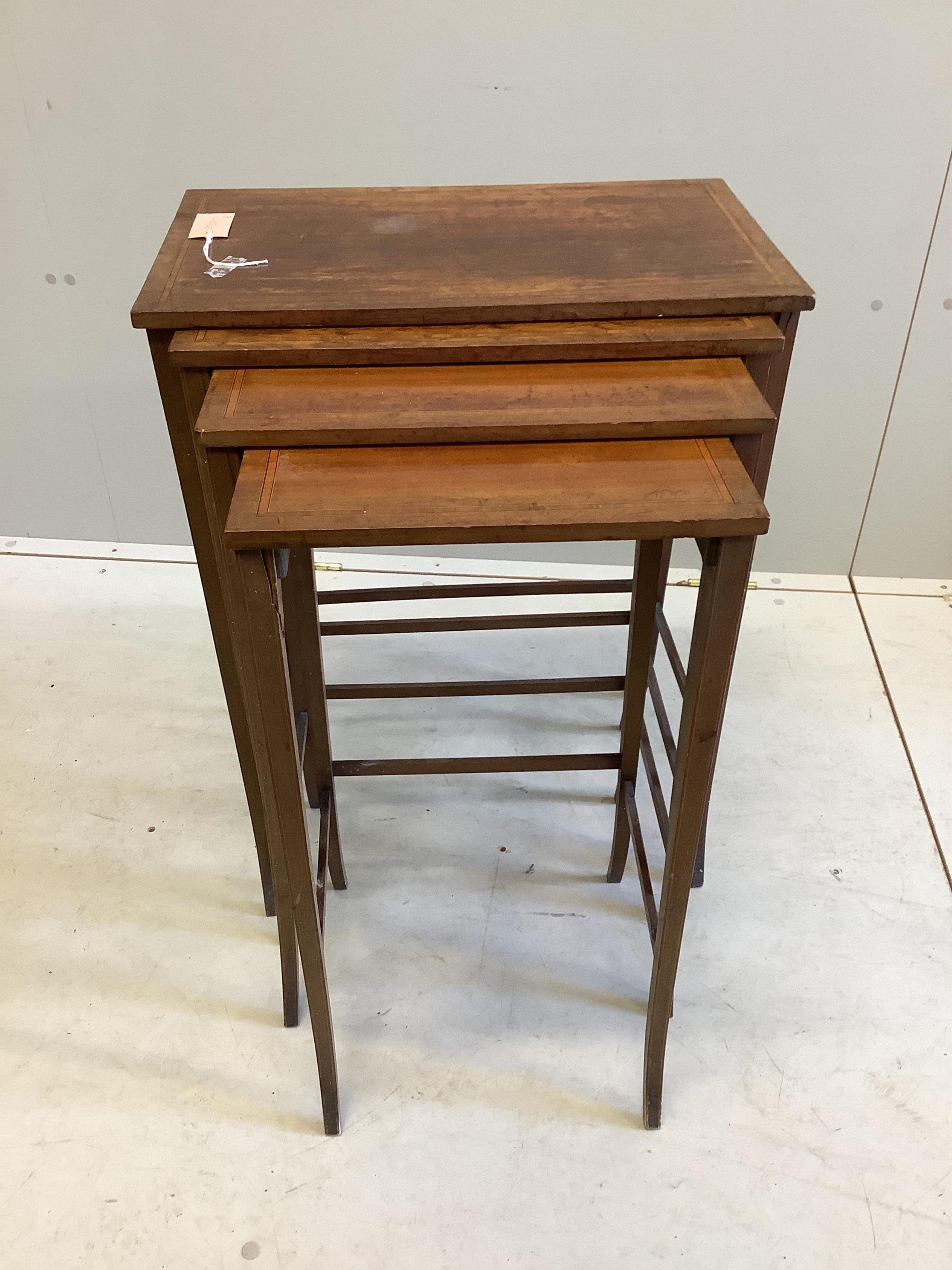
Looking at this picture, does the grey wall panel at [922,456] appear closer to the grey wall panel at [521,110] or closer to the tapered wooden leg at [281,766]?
the grey wall panel at [521,110]

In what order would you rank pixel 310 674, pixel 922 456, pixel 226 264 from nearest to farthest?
pixel 226 264
pixel 310 674
pixel 922 456

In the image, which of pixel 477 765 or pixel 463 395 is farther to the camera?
pixel 477 765

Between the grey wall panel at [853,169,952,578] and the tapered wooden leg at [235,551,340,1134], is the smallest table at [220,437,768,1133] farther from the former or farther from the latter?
the grey wall panel at [853,169,952,578]

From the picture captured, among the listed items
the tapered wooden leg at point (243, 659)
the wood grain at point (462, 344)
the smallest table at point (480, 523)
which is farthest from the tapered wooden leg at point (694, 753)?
the tapered wooden leg at point (243, 659)

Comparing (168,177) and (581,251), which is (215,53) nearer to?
(168,177)

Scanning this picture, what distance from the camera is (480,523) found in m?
0.97

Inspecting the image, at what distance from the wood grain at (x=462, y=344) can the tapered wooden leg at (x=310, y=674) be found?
1.13 feet

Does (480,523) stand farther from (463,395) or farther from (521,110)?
(521,110)

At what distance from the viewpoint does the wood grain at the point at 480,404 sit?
106cm

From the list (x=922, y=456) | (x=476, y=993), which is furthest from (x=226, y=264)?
(x=922, y=456)

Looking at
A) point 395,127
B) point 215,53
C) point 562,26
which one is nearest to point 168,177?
point 215,53

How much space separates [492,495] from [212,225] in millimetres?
772

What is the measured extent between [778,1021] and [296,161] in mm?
2044

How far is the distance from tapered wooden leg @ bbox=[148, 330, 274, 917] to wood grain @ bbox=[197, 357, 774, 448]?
0.11 m
